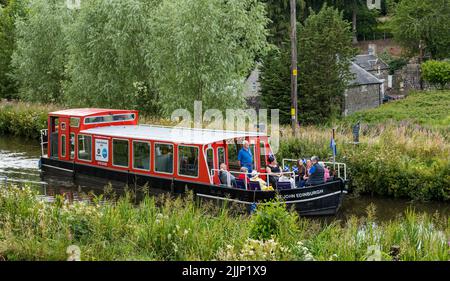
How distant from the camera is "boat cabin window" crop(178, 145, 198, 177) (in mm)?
19734

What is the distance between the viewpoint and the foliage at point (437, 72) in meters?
47.9

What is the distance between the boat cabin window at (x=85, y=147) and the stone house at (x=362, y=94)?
2214cm

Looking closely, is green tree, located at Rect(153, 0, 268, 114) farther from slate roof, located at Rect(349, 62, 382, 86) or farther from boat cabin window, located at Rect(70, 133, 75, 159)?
slate roof, located at Rect(349, 62, 382, 86)

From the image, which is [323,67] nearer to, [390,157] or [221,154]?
[390,157]

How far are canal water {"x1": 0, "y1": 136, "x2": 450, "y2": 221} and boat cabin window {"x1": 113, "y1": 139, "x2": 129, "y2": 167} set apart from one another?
1076 mm

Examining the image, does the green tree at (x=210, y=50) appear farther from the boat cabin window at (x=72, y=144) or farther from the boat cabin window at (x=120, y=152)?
the boat cabin window at (x=120, y=152)

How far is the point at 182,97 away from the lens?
1144 inches

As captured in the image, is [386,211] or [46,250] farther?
[386,211]

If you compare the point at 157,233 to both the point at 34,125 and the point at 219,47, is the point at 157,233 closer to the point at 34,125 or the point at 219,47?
the point at 219,47

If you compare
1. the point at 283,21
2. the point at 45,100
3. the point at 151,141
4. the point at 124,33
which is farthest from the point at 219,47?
the point at 283,21

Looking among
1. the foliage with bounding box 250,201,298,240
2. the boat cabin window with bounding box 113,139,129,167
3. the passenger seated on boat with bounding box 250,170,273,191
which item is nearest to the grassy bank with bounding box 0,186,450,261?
the foliage with bounding box 250,201,298,240

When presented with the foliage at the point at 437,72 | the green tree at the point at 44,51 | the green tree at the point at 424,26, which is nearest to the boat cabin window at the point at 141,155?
the green tree at the point at 44,51

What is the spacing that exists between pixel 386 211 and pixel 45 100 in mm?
27491

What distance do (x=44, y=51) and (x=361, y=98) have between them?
20430mm
